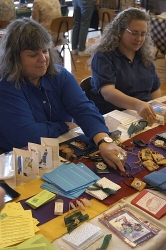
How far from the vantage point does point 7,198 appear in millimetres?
1278

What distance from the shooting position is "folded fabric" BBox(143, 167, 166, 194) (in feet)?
4.39

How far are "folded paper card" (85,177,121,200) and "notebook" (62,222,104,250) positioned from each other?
0.55ft

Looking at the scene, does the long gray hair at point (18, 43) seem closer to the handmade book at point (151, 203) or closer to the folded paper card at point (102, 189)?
the folded paper card at point (102, 189)

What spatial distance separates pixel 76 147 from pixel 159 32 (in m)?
3.56

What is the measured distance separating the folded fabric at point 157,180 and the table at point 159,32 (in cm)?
366

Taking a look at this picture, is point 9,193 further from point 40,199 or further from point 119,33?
point 119,33

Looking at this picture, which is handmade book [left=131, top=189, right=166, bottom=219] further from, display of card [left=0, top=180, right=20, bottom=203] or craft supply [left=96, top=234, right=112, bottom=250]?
display of card [left=0, top=180, right=20, bottom=203]

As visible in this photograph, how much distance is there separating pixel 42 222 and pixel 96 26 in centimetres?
620

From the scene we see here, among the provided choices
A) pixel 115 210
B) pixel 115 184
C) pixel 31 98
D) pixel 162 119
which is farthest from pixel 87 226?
pixel 162 119

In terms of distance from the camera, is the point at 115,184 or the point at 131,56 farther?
the point at 131,56

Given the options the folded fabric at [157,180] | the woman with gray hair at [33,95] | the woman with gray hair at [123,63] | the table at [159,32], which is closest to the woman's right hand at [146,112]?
the woman with gray hair at [123,63]

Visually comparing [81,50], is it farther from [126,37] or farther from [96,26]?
[126,37]

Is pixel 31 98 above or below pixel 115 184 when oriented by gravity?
above

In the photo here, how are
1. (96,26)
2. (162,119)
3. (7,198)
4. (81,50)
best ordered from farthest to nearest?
(96,26) → (81,50) → (162,119) → (7,198)
